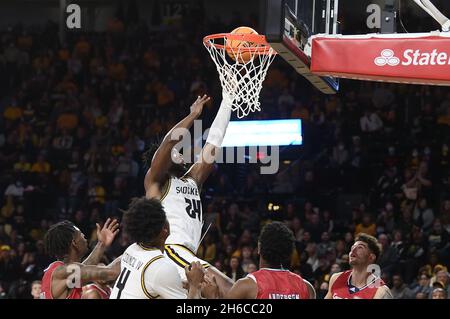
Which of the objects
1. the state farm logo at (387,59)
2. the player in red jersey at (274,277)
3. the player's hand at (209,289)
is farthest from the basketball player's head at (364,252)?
the state farm logo at (387,59)

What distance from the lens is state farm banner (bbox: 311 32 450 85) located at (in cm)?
653

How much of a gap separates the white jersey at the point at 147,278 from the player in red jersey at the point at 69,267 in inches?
26.6

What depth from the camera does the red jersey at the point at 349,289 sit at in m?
6.13

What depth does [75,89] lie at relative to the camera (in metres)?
18.0

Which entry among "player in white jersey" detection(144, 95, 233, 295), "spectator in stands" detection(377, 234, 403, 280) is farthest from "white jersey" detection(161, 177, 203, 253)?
"spectator in stands" detection(377, 234, 403, 280)

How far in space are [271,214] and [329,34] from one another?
24.7 ft

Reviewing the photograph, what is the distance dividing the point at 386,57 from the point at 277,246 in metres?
1.94

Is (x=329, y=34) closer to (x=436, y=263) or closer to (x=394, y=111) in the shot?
(x=436, y=263)

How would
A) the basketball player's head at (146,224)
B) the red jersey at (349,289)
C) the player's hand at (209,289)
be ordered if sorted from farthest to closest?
1. the red jersey at (349,289)
2. the player's hand at (209,289)
3. the basketball player's head at (146,224)

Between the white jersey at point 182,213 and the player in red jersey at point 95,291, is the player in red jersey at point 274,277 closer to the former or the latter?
the player in red jersey at point 95,291

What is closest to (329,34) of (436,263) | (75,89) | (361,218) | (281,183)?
(436,263)

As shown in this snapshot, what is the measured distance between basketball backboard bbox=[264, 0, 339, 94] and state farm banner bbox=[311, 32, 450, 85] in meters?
0.12

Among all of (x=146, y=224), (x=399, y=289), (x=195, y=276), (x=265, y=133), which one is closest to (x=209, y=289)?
(x=195, y=276)

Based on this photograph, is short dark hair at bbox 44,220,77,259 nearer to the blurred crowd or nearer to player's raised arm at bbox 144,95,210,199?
player's raised arm at bbox 144,95,210,199
